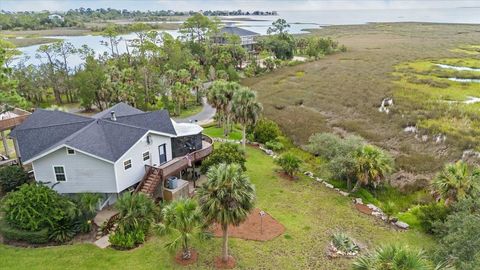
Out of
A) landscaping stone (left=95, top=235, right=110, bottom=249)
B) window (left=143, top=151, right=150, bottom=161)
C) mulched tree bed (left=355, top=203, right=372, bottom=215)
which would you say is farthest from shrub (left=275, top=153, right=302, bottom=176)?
landscaping stone (left=95, top=235, right=110, bottom=249)

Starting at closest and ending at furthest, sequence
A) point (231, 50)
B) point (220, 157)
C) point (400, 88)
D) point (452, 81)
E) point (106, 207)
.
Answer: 1. point (106, 207)
2. point (220, 157)
3. point (400, 88)
4. point (452, 81)
5. point (231, 50)

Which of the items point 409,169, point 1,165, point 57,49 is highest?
point 57,49

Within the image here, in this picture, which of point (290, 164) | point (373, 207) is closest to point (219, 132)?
point (290, 164)

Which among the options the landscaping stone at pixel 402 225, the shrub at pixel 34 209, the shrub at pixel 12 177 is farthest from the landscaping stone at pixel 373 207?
the shrub at pixel 12 177

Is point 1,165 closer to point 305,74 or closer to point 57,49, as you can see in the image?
point 57,49

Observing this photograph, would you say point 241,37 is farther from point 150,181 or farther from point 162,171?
point 150,181

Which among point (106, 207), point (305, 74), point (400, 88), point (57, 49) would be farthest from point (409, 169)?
point (57, 49)

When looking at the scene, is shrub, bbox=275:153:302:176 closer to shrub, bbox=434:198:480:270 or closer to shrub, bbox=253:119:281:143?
shrub, bbox=253:119:281:143
